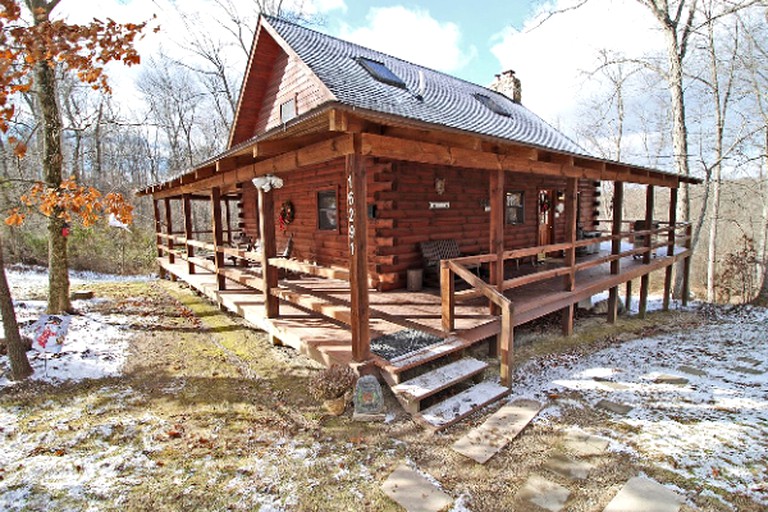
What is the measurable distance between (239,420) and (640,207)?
147ft

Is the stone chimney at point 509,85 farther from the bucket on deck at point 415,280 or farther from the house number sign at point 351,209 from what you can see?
the house number sign at point 351,209

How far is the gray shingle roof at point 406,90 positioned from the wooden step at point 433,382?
4197 mm

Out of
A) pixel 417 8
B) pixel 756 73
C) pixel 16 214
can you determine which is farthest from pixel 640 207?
pixel 16 214

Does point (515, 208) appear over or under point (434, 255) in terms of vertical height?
over

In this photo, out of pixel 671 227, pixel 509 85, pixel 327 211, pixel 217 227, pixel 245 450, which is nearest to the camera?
pixel 245 450

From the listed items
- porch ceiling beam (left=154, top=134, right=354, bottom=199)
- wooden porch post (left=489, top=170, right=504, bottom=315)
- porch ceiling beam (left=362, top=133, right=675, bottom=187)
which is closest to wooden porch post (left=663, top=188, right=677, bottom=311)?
porch ceiling beam (left=362, top=133, right=675, bottom=187)

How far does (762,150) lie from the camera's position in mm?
15891

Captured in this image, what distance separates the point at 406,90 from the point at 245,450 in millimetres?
8820

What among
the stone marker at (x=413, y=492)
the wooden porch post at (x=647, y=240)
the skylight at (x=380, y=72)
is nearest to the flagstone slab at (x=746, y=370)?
the wooden porch post at (x=647, y=240)

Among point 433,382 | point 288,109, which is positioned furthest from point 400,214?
point 288,109

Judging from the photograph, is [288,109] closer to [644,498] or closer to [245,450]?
[245,450]

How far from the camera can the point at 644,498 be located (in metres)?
3.09

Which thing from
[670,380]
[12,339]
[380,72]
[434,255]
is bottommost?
[670,380]

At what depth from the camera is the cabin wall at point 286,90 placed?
377 inches
